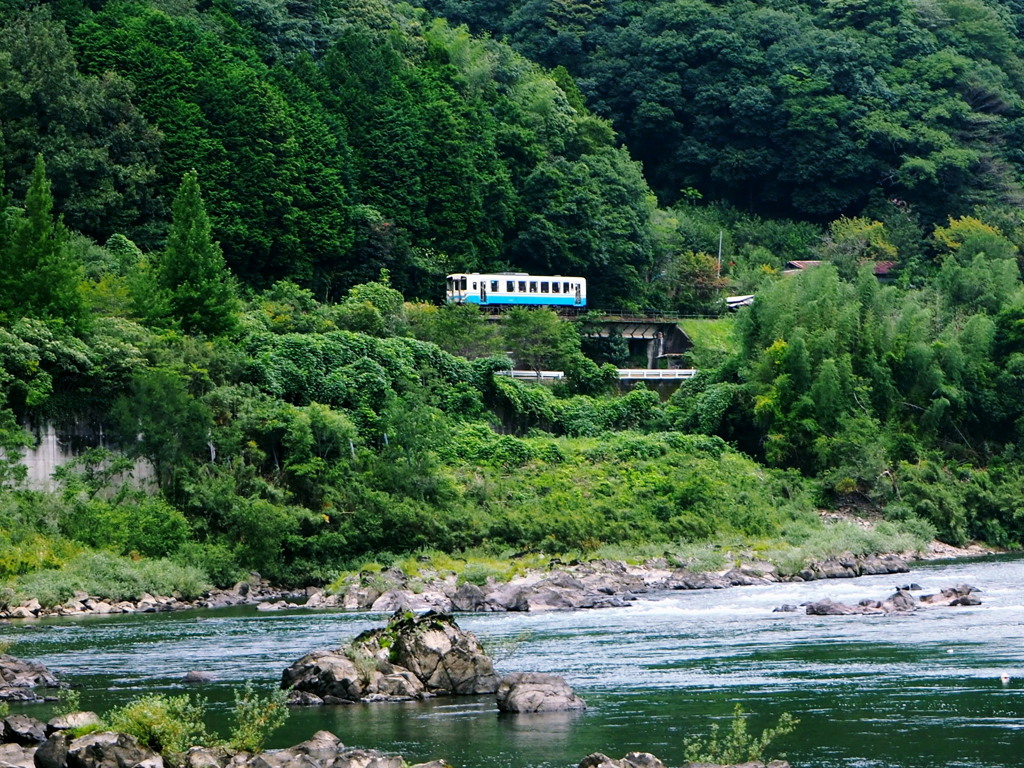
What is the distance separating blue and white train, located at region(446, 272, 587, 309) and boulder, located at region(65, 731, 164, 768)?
43147 mm

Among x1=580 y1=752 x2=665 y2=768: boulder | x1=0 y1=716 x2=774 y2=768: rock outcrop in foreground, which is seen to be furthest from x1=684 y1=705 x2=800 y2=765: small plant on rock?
x1=580 y1=752 x2=665 y2=768: boulder

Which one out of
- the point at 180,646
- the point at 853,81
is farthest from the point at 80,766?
the point at 853,81

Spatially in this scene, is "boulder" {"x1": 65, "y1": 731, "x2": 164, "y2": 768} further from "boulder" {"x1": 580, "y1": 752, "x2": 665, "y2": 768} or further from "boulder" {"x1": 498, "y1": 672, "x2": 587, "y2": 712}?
"boulder" {"x1": 498, "y1": 672, "x2": 587, "y2": 712}

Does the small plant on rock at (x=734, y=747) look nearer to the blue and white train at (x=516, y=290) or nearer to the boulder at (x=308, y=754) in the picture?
the boulder at (x=308, y=754)

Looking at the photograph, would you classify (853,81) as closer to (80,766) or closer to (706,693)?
(706,693)

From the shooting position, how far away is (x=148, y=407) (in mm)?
Result: 40406

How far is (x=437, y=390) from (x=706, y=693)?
30.5m

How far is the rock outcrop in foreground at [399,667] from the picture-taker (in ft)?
69.8

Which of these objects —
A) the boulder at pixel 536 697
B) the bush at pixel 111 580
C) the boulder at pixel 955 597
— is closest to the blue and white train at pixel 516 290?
the bush at pixel 111 580

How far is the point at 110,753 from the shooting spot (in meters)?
15.9

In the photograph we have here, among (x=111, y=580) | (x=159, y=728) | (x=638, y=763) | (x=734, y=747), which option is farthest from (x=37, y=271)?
(x=638, y=763)

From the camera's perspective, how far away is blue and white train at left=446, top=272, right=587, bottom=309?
201 ft

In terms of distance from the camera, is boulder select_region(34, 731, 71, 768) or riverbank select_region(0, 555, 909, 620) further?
riverbank select_region(0, 555, 909, 620)

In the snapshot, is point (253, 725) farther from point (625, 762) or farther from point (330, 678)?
point (330, 678)
